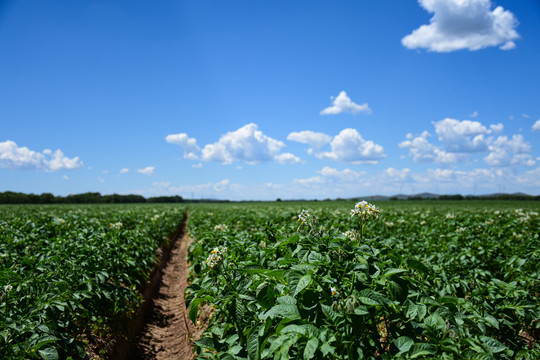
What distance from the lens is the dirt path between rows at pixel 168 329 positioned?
4.64 meters

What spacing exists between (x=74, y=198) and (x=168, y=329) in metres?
86.5

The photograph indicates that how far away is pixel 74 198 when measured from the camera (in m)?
78.4

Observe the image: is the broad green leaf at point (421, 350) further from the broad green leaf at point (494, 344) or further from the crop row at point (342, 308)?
the broad green leaf at point (494, 344)

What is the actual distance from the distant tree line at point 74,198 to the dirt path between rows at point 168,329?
79.7m

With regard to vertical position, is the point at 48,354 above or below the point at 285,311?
below

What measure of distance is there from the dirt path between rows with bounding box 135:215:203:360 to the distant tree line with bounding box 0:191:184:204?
262 ft

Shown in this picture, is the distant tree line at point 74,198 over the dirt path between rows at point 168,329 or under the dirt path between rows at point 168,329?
over

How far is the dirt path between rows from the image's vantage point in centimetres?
464

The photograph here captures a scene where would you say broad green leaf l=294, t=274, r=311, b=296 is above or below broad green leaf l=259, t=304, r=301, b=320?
above

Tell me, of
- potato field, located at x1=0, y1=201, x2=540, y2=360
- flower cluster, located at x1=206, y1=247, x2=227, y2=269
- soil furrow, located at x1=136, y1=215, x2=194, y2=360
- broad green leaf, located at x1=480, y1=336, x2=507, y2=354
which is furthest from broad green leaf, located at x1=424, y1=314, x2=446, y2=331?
soil furrow, located at x1=136, y1=215, x2=194, y2=360

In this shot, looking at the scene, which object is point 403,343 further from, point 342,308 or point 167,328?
point 167,328

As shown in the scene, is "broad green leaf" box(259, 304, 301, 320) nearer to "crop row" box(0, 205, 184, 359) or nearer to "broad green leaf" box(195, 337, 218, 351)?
"broad green leaf" box(195, 337, 218, 351)

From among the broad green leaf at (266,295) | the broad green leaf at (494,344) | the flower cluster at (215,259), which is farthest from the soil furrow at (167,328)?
the broad green leaf at (494,344)

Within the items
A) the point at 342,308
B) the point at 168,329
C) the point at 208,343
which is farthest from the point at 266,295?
the point at 168,329
